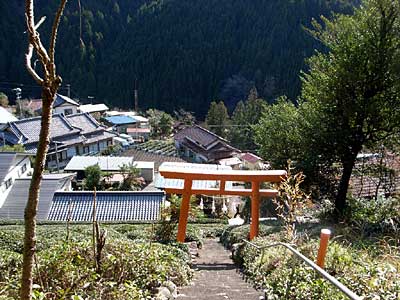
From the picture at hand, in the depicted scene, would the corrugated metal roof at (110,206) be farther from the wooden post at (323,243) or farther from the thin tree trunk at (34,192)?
the thin tree trunk at (34,192)

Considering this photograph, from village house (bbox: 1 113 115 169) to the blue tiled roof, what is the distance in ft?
33.7

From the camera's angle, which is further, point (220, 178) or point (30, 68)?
point (220, 178)

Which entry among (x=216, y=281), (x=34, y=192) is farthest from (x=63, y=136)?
(x=34, y=192)

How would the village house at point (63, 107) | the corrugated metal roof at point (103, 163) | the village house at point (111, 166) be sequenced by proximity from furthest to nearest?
the village house at point (63, 107) → the corrugated metal roof at point (103, 163) → the village house at point (111, 166)

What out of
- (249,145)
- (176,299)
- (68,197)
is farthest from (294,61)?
(176,299)

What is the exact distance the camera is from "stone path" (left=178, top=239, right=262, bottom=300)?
16.4 feet

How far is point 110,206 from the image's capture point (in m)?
15.1

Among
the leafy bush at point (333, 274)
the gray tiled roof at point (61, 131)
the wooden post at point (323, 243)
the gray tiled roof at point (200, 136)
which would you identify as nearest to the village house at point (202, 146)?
the gray tiled roof at point (200, 136)

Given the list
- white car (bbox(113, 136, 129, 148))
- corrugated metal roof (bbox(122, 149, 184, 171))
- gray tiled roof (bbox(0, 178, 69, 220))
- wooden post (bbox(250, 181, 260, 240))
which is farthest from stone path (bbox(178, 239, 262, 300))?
white car (bbox(113, 136, 129, 148))

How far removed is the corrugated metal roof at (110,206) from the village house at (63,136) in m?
11.9

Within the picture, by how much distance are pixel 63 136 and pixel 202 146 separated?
463 inches

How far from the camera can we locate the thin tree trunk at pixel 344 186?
9906 mm

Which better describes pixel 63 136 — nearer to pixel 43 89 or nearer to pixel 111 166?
pixel 111 166

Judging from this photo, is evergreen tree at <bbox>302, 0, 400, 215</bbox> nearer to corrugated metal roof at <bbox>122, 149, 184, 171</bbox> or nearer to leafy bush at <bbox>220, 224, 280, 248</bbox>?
leafy bush at <bbox>220, 224, 280, 248</bbox>
